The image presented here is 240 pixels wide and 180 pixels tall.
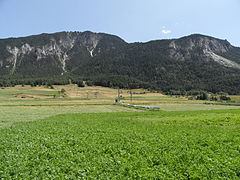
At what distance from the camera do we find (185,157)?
1482cm

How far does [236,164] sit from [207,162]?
1759mm

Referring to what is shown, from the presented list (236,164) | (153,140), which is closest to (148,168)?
(236,164)

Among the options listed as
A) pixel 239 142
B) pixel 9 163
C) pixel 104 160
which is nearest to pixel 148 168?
pixel 104 160

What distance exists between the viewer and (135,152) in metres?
16.6

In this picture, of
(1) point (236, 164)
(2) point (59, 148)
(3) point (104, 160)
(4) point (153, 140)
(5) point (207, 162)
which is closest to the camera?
(1) point (236, 164)

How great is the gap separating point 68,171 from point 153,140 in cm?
1078

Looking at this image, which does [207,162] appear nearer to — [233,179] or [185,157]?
[185,157]

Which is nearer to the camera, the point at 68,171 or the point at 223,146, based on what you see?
the point at 68,171

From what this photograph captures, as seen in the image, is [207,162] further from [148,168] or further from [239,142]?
[239,142]

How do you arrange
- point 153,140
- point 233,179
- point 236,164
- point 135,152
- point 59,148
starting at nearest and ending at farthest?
point 233,179
point 236,164
point 135,152
point 59,148
point 153,140

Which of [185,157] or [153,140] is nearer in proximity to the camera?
[185,157]

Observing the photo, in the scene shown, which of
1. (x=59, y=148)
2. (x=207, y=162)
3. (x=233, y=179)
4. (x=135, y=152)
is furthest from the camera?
(x=59, y=148)

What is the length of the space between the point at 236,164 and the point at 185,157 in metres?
3.44

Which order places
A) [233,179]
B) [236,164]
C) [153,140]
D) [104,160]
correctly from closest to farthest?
[233,179] < [236,164] < [104,160] < [153,140]
